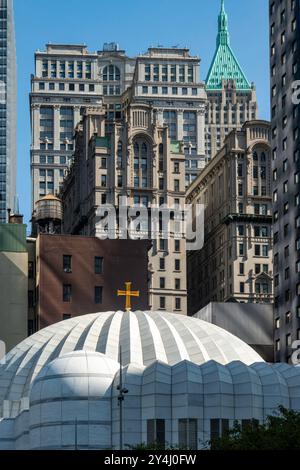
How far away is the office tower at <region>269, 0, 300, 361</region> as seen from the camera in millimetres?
188125

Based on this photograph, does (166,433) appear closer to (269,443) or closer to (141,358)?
(141,358)

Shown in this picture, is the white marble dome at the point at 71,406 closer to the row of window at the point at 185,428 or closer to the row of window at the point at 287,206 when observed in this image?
the row of window at the point at 185,428

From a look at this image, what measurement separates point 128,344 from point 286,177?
177 feet

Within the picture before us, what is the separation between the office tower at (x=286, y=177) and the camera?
617 ft

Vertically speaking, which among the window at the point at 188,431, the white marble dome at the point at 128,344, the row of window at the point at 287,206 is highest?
the row of window at the point at 287,206

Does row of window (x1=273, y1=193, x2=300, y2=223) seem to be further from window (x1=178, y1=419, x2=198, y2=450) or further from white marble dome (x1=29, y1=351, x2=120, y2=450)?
window (x1=178, y1=419, x2=198, y2=450)

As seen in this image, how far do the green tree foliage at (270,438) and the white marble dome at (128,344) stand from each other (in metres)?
36.9

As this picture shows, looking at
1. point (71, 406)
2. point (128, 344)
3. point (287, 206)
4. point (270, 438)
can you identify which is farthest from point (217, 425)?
point (287, 206)

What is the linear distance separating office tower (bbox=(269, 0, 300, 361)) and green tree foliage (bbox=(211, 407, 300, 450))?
8139 centimetres

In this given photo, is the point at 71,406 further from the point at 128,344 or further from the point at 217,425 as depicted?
the point at 128,344

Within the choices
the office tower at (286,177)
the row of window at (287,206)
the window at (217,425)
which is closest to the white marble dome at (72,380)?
the window at (217,425)

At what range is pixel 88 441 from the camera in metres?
126
